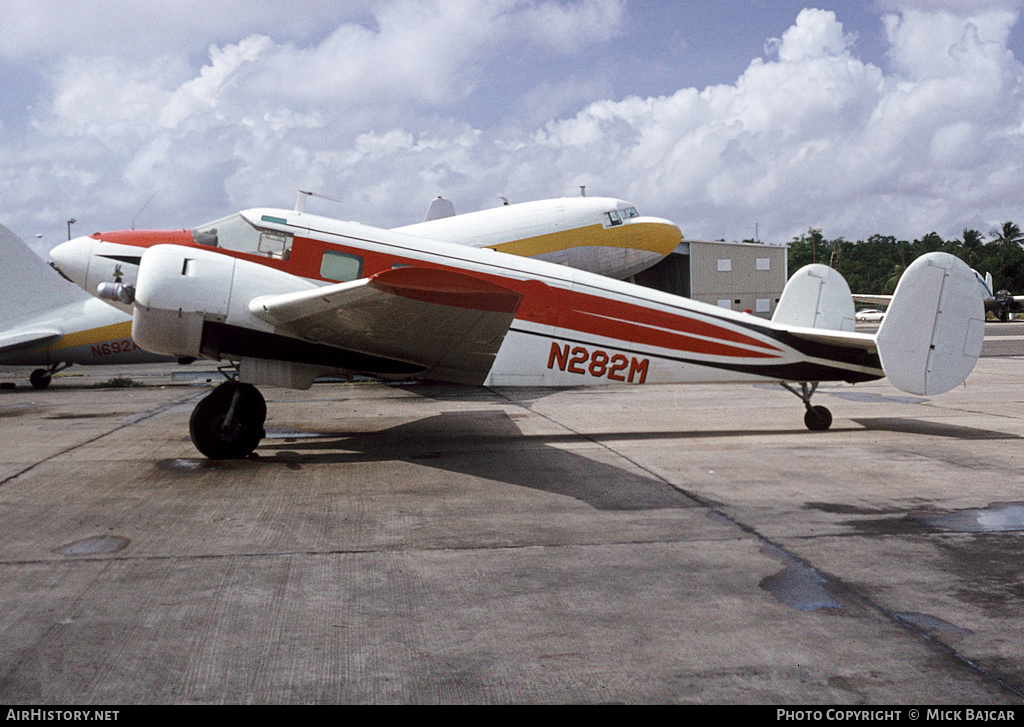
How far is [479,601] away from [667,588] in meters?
1.14

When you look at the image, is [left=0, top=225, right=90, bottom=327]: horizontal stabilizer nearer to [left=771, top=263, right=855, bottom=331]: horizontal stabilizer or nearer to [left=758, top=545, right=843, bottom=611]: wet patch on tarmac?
[left=771, top=263, right=855, bottom=331]: horizontal stabilizer

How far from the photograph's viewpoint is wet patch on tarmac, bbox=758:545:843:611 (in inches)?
178

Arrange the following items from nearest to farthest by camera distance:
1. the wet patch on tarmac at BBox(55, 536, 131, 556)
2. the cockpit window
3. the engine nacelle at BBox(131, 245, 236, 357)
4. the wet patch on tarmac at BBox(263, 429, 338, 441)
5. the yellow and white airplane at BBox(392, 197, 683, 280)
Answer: the wet patch on tarmac at BBox(55, 536, 131, 556) → the engine nacelle at BBox(131, 245, 236, 357) → the cockpit window → the wet patch on tarmac at BBox(263, 429, 338, 441) → the yellow and white airplane at BBox(392, 197, 683, 280)

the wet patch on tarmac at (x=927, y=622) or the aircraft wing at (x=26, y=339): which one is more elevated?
the wet patch on tarmac at (x=927, y=622)

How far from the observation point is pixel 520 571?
17.0 ft

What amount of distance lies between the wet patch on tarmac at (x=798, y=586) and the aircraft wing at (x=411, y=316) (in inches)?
150

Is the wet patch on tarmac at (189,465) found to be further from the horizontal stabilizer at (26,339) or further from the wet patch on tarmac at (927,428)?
the horizontal stabilizer at (26,339)

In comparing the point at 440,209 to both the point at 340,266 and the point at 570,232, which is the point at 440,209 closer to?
the point at 570,232

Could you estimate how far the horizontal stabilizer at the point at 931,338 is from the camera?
10.8 meters

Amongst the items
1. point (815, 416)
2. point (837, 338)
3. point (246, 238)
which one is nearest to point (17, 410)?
point (246, 238)

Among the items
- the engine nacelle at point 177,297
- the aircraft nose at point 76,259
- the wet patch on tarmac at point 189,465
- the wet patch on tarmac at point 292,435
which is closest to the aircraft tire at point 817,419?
the wet patch on tarmac at point 292,435

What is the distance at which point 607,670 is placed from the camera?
3.65m

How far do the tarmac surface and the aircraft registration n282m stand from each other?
0.99 meters

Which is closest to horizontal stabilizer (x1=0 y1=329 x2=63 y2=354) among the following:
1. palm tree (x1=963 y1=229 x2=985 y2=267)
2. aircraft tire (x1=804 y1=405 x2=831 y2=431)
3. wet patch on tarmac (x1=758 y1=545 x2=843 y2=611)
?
aircraft tire (x1=804 y1=405 x2=831 y2=431)
